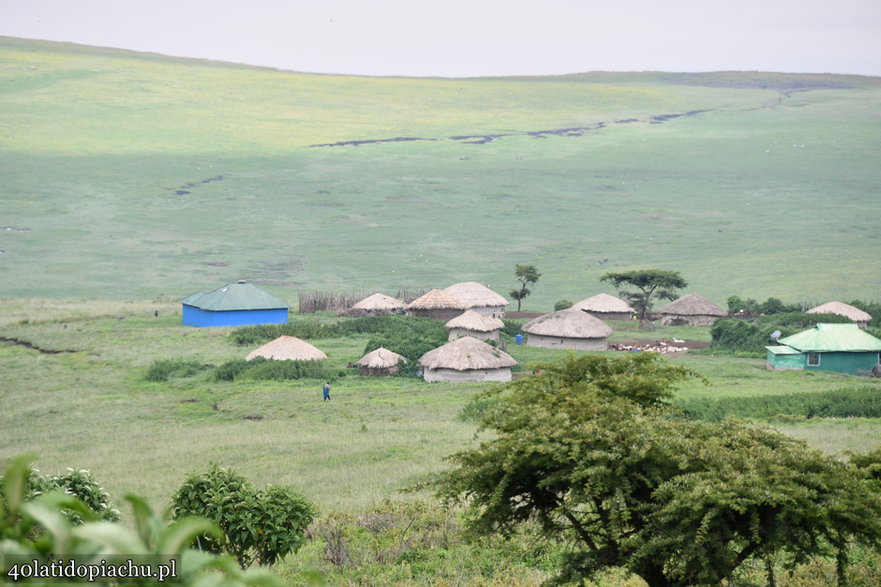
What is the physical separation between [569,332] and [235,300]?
17.4 meters

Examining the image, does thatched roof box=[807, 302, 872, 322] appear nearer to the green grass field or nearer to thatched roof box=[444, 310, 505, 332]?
the green grass field

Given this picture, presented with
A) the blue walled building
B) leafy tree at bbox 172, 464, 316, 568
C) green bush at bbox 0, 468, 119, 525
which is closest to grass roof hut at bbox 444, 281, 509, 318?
the blue walled building

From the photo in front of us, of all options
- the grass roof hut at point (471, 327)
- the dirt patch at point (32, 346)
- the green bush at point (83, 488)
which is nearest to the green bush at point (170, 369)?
the dirt patch at point (32, 346)

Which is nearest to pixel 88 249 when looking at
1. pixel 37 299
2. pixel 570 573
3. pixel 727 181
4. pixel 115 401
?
pixel 37 299

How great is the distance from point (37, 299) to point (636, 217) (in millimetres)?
56855

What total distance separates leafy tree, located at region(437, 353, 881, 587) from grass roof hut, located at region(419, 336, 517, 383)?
87.8ft

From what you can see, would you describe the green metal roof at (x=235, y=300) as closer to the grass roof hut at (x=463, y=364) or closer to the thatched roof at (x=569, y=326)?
the thatched roof at (x=569, y=326)

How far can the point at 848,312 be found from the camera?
173 ft

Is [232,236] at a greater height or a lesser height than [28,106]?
lesser

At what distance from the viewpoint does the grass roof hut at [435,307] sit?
54.4 metres

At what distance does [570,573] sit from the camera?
9.45 metres

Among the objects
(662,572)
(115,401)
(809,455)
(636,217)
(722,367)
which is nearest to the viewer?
(809,455)

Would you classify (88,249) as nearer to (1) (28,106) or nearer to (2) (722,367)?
(1) (28,106)

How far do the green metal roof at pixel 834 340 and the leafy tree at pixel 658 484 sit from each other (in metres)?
32.5
